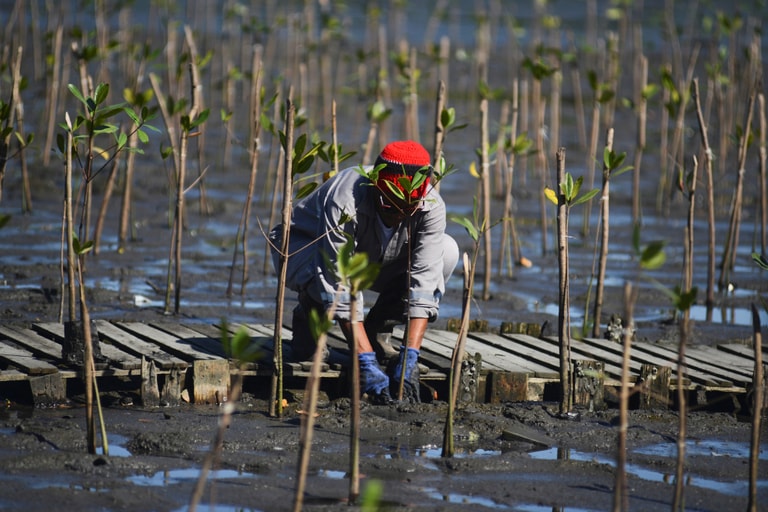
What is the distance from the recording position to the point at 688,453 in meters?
4.53

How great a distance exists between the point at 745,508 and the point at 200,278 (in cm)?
468

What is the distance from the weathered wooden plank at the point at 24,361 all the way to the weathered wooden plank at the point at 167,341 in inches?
23.9

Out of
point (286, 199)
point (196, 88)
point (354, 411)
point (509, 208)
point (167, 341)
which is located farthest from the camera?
point (509, 208)

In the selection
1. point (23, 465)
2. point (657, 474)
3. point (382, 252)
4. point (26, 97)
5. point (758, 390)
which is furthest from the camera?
point (26, 97)

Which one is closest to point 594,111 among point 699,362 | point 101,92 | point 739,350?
point 739,350

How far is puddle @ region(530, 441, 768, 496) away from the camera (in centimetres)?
412

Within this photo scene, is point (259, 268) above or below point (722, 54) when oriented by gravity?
below

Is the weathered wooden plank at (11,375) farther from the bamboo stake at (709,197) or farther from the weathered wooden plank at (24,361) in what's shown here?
the bamboo stake at (709,197)

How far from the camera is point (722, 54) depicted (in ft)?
33.3

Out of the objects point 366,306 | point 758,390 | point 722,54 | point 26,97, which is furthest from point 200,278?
point 26,97

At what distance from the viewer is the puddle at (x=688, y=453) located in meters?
4.12

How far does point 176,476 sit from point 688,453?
2.16m

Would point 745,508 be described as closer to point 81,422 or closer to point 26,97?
point 81,422

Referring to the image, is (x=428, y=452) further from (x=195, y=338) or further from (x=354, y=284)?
(x=195, y=338)
